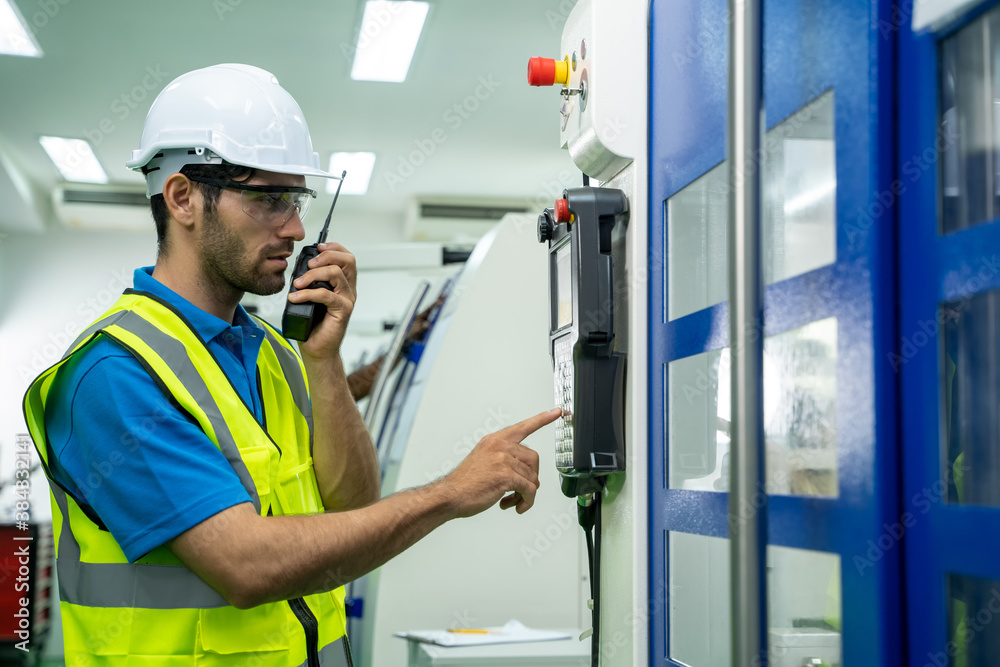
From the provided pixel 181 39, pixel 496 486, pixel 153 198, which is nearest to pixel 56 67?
pixel 181 39

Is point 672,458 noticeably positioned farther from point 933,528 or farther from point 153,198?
point 153,198

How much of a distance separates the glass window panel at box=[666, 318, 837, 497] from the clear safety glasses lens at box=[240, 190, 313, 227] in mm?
680

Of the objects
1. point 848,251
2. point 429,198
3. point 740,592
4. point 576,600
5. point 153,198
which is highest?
point 429,198

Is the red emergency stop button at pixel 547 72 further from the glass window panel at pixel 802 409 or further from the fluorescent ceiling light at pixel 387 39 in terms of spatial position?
the fluorescent ceiling light at pixel 387 39

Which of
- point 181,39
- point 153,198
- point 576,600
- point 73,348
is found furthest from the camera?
point 181,39

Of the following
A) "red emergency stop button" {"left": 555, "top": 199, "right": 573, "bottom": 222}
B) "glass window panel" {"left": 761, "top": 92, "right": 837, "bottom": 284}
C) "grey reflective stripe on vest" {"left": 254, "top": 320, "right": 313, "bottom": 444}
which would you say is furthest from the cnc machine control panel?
"grey reflective stripe on vest" {"left": 254, "top": 320, "right": 313, "bottom": 444}

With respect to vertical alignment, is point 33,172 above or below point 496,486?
above

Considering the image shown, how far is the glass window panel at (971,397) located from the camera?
2.33ft

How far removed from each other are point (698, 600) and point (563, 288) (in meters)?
0.51

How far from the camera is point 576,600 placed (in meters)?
2.88

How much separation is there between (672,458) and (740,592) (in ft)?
1.72

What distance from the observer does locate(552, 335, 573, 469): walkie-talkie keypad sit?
1295 mm

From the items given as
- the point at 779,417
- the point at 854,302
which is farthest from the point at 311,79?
the point at 854,302

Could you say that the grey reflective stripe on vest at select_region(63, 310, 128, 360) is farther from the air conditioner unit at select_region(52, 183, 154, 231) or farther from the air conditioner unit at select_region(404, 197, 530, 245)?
the air conditioner unit at select_region(404, 197, 530, 245)
